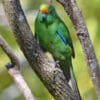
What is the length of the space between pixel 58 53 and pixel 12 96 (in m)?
0.84

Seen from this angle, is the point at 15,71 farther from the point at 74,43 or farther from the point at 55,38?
the point at 74,43

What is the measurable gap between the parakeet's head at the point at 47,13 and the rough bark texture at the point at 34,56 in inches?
16.5

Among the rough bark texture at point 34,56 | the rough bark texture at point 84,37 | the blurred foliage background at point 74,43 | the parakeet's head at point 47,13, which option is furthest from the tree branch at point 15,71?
the blurred foliage background at point 74,43

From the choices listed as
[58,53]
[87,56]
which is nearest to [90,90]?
[58,53]

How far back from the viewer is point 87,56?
6.69 ft

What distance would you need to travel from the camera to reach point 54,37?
249cm

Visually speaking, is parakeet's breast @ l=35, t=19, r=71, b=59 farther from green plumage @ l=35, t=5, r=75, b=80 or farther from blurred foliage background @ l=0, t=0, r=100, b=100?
blurred foliage background @ l=0, t=0, r=100, b=100

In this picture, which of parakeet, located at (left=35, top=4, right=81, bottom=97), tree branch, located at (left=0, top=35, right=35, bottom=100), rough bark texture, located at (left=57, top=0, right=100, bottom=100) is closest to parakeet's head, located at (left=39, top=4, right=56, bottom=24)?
parakeet, located at (left=35, top=4, right=81, bottom=97)

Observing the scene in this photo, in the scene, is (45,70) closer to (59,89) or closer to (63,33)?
(59,89)

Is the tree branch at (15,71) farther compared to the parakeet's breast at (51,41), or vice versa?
the parakeet's breast at (51,41)

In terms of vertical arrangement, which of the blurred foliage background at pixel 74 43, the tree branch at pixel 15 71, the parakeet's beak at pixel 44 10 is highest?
the parakeet's beak at pixel 44 10

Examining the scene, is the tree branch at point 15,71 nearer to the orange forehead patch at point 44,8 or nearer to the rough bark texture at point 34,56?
the rough bark texture at point 34,56

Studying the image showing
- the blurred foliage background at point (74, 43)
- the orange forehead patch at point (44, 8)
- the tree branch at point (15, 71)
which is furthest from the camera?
the blurred foliage background at point (74, 43)

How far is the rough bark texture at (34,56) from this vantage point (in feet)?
6.30
